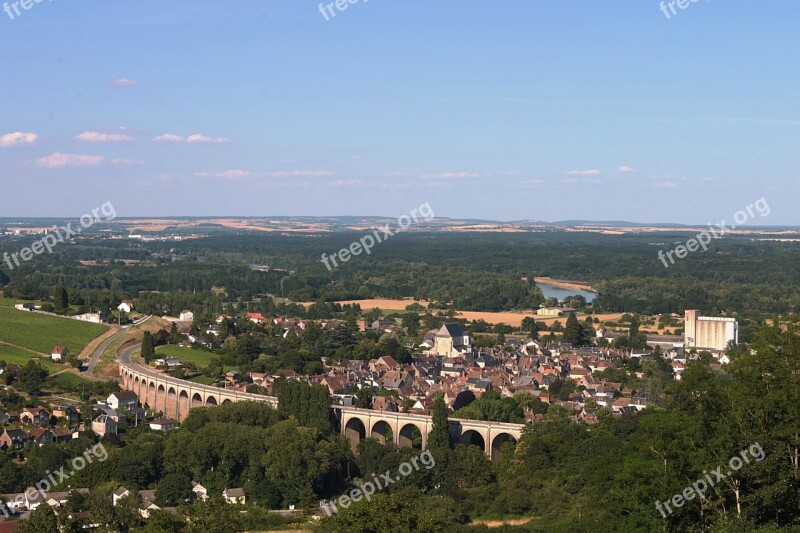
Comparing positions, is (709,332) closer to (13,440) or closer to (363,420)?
(363,420)

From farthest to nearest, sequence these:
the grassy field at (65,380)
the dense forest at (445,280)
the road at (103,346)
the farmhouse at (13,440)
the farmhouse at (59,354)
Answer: the dense forest at (445,280), the road at (103,346), the farmhouse at (59,354), the grassy field at (65,380), the farmhouse at (13,440)

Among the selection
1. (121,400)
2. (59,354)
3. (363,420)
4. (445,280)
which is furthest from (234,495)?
(445,280)

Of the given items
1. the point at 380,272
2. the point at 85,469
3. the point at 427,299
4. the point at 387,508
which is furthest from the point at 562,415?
the point at 380,272

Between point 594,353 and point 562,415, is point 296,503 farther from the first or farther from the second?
point 594,353

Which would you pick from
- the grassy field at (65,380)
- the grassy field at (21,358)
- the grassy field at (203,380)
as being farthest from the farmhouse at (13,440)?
the grassy field at (203,380)

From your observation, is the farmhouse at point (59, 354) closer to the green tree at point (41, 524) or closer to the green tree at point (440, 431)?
the green tree at point (440, 431)

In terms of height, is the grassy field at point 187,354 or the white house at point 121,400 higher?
the grassy field at point 187,354
